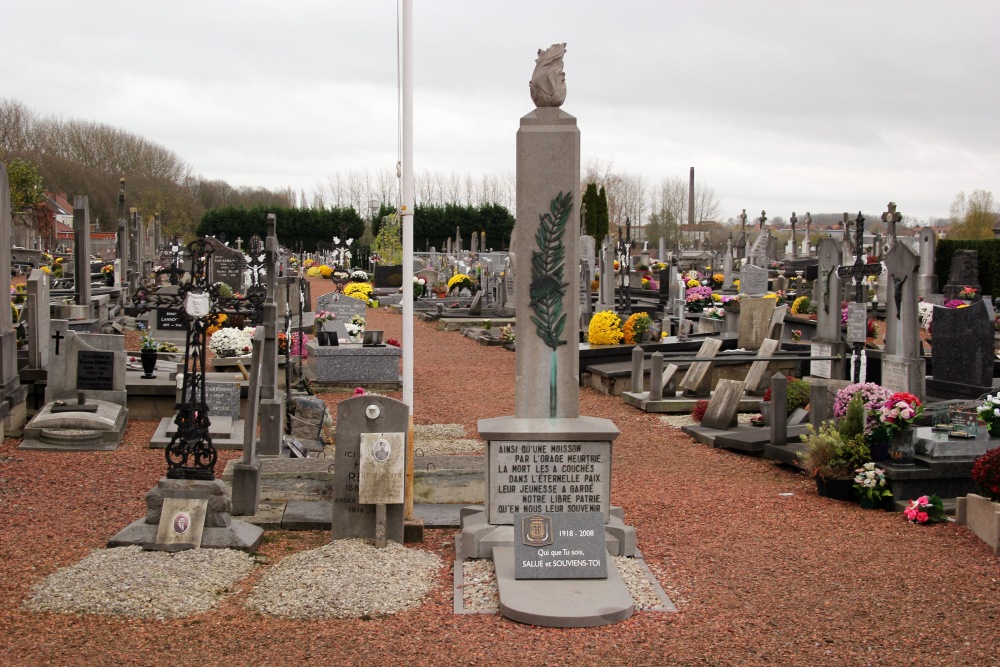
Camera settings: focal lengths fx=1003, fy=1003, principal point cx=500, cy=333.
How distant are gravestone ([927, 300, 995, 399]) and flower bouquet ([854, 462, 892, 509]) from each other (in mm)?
5406

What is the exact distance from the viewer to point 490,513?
24.9 ft

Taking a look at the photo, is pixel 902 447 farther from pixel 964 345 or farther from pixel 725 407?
pixel 964 345

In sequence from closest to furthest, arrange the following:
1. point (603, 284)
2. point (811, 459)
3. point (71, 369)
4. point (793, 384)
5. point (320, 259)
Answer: point (811, 459), point (71, 369), point (793, 384), point (603, 284), point (320, 259)

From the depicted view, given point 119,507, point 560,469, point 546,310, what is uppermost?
point 546,310

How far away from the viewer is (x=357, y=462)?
7.69 meters

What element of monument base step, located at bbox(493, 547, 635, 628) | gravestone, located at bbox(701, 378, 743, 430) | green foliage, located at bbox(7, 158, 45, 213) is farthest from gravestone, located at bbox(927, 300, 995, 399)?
green foliage, located at bbox(7, 158, 45, 213)

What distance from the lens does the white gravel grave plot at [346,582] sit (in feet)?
20.9

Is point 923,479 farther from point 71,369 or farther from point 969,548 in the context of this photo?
point 71,369

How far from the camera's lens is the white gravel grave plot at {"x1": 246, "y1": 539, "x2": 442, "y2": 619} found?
636 centimetres

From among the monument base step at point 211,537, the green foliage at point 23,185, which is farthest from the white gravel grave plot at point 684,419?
the green foliage at point 23,185

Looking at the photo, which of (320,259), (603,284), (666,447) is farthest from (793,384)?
(320,259)

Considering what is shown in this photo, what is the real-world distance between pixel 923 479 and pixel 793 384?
4.16 metres

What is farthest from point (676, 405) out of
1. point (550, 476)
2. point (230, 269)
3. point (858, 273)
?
point (230, 269)

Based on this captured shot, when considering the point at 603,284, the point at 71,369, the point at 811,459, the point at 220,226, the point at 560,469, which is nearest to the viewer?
the point at 560,469
